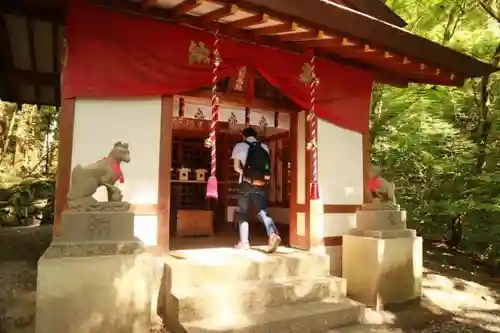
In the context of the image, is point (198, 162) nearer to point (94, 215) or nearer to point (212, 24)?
point (212, 24)

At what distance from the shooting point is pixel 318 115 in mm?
6734

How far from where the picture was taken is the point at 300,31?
563 centimetres

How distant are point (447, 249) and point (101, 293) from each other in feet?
30.5

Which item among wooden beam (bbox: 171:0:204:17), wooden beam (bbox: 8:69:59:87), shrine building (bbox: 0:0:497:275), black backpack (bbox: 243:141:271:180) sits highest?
wooden beam (bbox: 8:69:59:87)

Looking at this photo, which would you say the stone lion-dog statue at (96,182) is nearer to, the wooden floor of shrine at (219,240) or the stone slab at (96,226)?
the stone slab at (96,226)

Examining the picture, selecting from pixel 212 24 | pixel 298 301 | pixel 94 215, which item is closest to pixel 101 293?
pixel 94 215

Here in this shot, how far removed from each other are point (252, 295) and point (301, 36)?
379 centimetres

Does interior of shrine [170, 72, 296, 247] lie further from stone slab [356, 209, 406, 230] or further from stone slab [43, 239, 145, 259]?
stone slab [43, 239, 145, 259]

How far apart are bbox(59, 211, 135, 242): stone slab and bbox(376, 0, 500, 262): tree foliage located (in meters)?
6.92

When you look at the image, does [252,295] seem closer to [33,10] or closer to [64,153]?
[64,153]

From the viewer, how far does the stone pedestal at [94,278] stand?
12.8 feet

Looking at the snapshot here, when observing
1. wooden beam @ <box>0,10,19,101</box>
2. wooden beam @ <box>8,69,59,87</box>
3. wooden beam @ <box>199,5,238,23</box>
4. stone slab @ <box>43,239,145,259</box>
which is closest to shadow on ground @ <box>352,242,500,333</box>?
stone slab @ <box>43,239,145,259</box>

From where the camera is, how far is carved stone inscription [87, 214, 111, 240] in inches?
166

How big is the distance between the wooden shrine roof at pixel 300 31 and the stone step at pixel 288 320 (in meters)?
3.62
